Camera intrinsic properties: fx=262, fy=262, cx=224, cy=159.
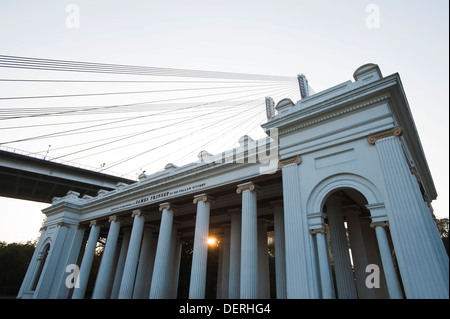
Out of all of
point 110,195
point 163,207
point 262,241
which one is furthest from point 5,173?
point 262,241

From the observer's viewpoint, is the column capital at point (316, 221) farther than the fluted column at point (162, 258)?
No

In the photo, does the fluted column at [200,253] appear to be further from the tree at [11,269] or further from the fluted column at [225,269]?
the tree at [11,269]

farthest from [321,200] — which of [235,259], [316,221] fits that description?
[235,259]

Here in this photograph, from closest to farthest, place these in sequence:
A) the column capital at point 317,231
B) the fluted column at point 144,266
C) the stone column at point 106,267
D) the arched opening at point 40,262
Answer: the column capital at point 317,231
the stone column at point 106,267
the fluted column at point 144,266
the arched opening at point 40,262

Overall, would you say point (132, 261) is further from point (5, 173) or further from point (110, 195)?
point (5, 173)

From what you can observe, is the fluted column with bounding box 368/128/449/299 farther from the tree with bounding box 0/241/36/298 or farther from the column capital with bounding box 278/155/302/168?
the tree with bounding box 0/241/36/298

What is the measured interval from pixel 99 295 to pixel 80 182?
24.3 metres

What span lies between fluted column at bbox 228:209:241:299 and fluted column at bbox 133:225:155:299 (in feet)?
31.4

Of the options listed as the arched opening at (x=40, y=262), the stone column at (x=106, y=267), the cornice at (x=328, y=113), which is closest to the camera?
the cornice at (x=328, y=113)

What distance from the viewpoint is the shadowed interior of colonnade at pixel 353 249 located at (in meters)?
11.7

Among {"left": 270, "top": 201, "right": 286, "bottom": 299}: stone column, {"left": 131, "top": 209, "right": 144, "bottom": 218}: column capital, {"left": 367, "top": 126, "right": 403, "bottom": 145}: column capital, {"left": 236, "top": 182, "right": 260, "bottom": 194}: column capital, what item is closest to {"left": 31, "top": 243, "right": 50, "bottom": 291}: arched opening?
{"left": 131, "top": 209, "right": 144, "bottom": 218}: column capital

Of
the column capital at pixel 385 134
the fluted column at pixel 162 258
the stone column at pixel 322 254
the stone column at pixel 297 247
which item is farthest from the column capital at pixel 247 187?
the fluted column at pixel 162 258

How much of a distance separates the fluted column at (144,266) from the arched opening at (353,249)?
15.6 m

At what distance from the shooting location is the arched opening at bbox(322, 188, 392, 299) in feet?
38.5
